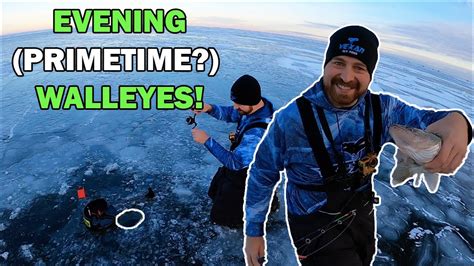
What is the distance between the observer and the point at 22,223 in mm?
3523

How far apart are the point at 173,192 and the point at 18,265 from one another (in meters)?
1.61

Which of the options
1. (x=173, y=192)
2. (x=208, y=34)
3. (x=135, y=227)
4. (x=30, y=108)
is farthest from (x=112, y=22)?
(x=208, y=34)

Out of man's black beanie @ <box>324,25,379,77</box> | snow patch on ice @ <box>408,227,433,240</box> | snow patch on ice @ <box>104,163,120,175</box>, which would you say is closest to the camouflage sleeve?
snow patch on ice @ <box>104,163,120,175</box>

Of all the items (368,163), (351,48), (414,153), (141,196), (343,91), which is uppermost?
(351,48)

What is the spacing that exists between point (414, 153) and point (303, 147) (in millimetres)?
512

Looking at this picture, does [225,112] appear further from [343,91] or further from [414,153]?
[414,153]

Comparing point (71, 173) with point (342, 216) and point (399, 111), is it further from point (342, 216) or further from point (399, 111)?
point (399, 111)

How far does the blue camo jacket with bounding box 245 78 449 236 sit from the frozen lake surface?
1405 millimetres

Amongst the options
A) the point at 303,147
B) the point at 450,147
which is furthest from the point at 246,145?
the point at 450,147

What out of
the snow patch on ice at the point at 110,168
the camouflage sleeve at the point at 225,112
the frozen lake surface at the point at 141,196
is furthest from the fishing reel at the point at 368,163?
the snow patch on ice at the point at 110,168

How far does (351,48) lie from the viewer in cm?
166

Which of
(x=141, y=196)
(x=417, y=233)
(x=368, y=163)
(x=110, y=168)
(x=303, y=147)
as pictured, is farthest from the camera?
(x=110, y=168)

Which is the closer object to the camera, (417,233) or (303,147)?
(303,147)

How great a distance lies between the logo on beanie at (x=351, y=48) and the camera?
65.2 inches
